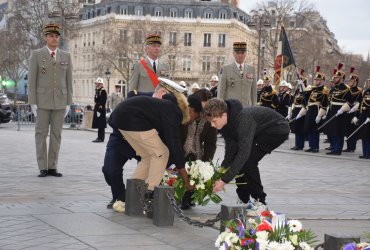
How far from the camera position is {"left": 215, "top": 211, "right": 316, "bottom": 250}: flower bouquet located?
5.39 meters

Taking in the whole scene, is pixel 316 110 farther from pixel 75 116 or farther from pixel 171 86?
pixel 75 116

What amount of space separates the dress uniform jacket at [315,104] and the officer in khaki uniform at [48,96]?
10.3 m

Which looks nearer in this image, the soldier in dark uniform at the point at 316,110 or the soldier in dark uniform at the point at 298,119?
the soldier in dark uniform at the point at 316,110

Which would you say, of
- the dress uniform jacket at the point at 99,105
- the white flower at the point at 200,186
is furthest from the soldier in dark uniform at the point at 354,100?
the white flower at the point at 200,186

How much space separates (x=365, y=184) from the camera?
12.6 metres

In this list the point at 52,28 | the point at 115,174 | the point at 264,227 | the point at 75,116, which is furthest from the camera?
the point at 75,116

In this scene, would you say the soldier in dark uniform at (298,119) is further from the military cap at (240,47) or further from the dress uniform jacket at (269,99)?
the military cap at (240,47)

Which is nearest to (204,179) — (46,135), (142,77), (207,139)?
(207,139)

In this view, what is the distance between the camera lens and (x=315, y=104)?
21156mm

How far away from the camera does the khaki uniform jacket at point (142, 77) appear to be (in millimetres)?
11297

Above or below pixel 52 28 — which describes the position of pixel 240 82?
below

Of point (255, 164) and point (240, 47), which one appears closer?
point (255, 164)

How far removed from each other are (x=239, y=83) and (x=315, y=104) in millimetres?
7310

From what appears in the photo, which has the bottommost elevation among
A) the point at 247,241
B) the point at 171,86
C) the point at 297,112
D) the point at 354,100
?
the point at 247,241
